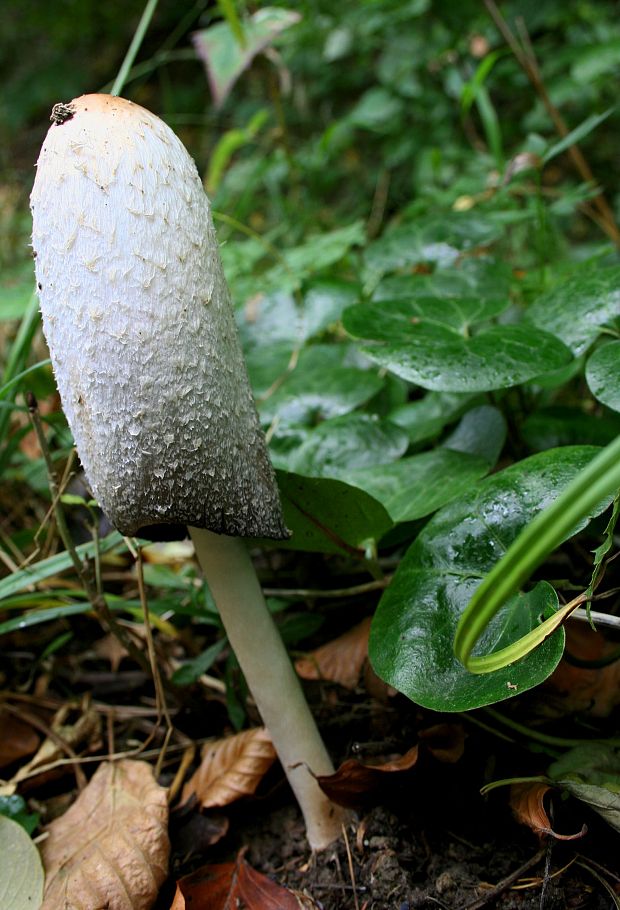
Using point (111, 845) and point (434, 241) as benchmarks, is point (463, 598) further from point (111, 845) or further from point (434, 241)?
point (434, 241)

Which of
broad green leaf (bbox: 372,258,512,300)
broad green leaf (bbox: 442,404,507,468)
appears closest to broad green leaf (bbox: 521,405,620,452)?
broad green leaf (bbox: 442,404,507,468)

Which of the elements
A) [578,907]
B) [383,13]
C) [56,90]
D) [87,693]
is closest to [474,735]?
[578,907]

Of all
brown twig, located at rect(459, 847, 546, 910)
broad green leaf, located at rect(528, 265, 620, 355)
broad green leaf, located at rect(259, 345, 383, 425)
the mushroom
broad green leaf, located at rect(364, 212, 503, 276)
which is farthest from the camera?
broad green leaf, located at rect(364, 212, 503, 276)

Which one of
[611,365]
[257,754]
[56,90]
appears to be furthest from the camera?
[56,90]

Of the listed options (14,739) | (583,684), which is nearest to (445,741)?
(583,684)

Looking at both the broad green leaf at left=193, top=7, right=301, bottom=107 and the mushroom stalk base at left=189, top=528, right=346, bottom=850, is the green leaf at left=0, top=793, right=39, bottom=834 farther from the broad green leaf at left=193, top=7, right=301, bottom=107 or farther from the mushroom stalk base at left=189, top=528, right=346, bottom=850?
the broad green leaf at left=193, top=7, right=301, bottom=107

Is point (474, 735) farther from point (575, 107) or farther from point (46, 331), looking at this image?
point (575, 107)
